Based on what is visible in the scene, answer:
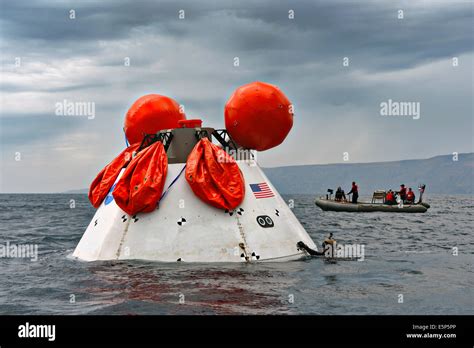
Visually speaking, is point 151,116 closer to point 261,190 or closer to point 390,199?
point 261,190

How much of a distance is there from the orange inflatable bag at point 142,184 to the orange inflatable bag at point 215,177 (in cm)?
55

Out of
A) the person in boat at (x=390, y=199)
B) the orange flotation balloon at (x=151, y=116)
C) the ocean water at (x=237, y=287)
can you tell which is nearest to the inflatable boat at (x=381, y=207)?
the person in boat at (x=390, y=199)

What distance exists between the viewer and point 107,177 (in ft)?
38.9

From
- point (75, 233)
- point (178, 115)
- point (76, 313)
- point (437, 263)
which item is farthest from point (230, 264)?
point (75, 233)

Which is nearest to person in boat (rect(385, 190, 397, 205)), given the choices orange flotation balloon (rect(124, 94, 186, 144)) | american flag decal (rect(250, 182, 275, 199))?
orange flotation balloon (rect(124, 94, 186, 144))

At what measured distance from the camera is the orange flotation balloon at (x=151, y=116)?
12211mm

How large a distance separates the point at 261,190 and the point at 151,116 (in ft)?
10.4

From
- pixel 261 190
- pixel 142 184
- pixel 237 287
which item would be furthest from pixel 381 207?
pixel 237 287

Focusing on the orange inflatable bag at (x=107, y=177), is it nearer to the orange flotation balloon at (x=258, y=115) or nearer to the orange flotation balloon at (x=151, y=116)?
the orange flotation balloon at (x=151, y=116)

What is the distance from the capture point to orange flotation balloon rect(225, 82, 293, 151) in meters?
11.0

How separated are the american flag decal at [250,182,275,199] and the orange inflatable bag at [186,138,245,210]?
34 centimetres

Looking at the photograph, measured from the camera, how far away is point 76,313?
7.20 meters
